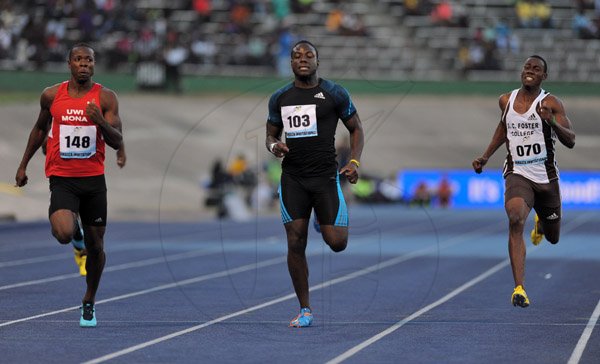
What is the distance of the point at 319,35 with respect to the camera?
43.3 meters

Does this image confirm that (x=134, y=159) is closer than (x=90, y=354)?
No

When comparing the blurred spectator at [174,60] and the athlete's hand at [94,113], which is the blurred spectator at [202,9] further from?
the athlete's hand at [94,113]

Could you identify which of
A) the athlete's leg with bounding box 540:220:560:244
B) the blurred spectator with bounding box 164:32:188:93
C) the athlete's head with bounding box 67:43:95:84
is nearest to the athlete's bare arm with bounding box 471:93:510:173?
the athlete's leg with bounding box 540:220:560:244

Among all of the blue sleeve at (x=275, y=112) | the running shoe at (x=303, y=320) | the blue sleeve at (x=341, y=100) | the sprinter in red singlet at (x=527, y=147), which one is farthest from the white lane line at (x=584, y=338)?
the blue sleeve at (x=275, y=112)

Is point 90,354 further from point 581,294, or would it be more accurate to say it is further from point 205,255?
point 205,255

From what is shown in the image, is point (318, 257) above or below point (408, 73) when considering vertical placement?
below

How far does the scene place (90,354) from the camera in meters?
8.64

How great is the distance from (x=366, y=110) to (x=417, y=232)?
13360mm

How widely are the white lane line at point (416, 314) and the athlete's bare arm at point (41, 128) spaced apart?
9.35ft

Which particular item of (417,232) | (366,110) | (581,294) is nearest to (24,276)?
(581,294)

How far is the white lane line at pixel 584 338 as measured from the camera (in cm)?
852

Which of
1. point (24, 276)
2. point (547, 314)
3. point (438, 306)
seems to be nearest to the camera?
point (547, 314)

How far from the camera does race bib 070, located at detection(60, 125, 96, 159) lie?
33.2 feet

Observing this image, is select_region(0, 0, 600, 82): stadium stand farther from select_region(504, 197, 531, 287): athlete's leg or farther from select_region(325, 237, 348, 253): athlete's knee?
select_region(325, 237, 348, 253): athlete's knee
